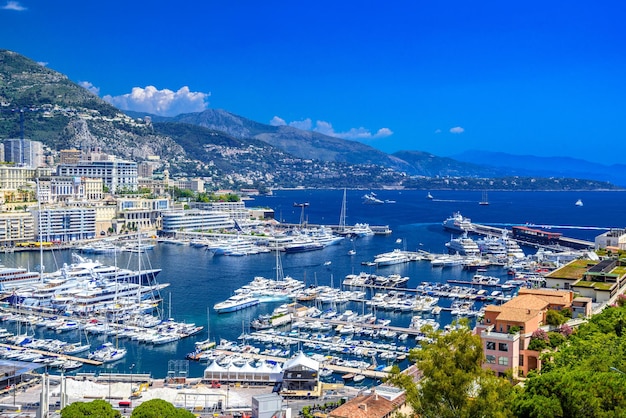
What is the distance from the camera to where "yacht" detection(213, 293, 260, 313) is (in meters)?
32.1

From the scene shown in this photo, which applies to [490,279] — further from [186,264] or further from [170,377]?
[170,377]

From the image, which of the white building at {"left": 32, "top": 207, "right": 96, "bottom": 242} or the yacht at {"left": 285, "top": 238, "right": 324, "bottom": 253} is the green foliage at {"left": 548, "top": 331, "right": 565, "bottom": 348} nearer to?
the yacht at {"left": 285, "top": 238, "right": 324, "bottom": 253}

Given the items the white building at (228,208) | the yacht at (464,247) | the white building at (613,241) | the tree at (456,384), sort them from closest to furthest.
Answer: the tree at (456,384) → the white building at (613,241) → the yacht at (464,247) → the white building at (228,208)

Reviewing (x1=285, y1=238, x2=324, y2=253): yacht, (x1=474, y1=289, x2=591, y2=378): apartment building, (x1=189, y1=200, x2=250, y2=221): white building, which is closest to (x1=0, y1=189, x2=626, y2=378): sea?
(x1=285, y1=238, x2=324, y2=253): yacht

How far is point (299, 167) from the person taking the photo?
195 meters

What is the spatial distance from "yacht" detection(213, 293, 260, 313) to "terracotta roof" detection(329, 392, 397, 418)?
1640 centimetres

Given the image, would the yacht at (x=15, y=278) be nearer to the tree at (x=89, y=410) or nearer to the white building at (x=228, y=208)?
the tree at (x=89, y=410)

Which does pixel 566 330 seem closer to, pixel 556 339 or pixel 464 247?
pixel 556 339

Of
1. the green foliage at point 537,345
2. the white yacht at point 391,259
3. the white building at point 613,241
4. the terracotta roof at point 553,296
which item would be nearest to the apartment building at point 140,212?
the white yacht at point 391,259

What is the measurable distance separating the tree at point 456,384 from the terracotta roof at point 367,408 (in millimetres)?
5263

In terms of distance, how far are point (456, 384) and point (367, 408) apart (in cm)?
594

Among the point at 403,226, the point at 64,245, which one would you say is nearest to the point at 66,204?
the point at 64,245

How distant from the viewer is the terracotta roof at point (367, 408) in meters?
15.4

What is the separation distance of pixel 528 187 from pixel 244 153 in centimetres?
7165
